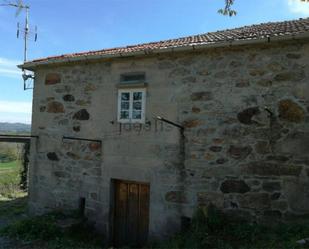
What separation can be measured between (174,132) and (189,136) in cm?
33

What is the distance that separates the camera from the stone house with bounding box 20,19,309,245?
6.43 metres

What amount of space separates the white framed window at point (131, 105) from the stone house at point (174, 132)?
0.02m

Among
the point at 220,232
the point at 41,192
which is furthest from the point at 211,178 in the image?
the point at 41,192

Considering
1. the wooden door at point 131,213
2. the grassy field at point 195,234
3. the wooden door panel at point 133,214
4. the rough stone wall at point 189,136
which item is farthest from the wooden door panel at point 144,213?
the grassy field at point 195,234

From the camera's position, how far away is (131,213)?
8.16m

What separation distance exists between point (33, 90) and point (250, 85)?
583cm

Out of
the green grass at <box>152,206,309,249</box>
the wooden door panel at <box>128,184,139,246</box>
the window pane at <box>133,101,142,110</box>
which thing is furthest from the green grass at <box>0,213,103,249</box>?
the window pane at <box>133,101,142,110</box>

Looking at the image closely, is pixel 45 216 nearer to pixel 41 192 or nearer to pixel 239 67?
pixel 41 192

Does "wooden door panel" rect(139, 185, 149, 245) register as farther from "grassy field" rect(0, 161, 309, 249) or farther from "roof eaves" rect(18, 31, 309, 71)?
"roof eaves" rect(18, 31, 309, 71)

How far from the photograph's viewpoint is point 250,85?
672 cm

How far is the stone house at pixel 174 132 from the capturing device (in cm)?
643

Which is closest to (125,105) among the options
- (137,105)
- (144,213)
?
(137,105)

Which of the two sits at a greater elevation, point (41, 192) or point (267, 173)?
point (267, 173)

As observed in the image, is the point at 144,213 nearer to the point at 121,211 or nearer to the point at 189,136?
the point at 121,211
